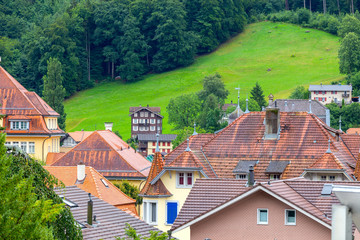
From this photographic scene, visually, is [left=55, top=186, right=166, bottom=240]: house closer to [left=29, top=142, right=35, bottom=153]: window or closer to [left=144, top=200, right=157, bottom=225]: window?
[left=144, top=200, right=157, bottom=225]: window

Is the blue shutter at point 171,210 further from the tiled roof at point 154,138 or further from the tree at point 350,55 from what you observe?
the tree at point 350,55

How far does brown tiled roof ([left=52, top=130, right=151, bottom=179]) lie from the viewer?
7669 cm

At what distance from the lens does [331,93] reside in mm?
146875

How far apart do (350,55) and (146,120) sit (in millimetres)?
38205

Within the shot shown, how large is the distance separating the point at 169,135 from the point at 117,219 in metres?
113

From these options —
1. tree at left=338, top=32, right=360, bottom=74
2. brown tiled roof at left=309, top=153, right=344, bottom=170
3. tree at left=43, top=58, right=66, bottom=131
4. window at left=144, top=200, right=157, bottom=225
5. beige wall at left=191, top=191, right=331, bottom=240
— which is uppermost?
tree at left=338, top=32, right=360, bottom=74

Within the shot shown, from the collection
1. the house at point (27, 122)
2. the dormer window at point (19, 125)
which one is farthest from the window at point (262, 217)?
the dormer window at point (19, 125)

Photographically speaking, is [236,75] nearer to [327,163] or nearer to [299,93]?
[299,93]

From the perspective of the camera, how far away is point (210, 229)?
30609mm

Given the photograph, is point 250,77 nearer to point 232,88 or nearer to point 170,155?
point 232,88

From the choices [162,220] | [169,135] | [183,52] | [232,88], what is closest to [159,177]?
[162,220]

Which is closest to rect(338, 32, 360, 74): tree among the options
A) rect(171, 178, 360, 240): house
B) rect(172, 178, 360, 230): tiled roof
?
rect(172, 178, 360, 230): tiled roof

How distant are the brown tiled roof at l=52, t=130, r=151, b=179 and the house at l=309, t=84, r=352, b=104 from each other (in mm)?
67358

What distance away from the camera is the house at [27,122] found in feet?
303
